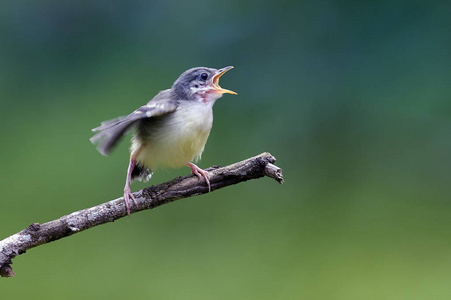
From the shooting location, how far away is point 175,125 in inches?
102

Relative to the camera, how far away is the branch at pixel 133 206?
7.54ft

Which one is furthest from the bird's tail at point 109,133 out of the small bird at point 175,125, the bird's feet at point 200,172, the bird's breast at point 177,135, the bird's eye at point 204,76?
the bird's eye at point 204,76

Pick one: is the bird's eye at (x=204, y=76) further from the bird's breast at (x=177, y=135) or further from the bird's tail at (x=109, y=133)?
the bird's tail at (x=109, y=133)

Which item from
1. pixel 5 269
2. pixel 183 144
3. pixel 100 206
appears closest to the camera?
pixel 5 269

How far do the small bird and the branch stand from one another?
0.05 metres

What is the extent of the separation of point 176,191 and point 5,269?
2.95 feet

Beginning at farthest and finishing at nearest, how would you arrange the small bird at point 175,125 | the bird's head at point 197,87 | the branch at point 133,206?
the bird's head at point 197,87
the small bird at point 175,125
the branch at point 133,206

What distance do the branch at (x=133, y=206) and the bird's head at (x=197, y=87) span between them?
1.38ft

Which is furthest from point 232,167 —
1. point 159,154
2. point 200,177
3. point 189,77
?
point 189,77

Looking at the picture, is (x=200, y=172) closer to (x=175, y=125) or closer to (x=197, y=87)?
(x=175, y=125)

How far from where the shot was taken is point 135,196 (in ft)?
8.39

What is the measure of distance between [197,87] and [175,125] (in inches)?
11.8

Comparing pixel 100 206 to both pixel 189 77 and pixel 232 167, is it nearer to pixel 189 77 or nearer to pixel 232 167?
pixel 232 167

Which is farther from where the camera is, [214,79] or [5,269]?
[214,79]
